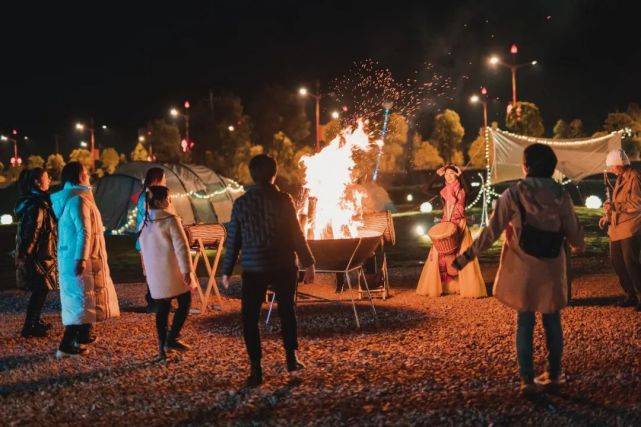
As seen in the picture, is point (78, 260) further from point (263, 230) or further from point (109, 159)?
point (109, 159)

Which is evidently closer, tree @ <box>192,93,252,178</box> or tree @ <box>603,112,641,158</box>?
tree @ <box>603,112,641,158</box>

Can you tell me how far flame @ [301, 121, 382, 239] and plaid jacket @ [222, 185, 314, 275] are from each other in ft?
13.9

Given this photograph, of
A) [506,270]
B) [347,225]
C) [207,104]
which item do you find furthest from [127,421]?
[207,104]

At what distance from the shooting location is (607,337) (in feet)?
22.5

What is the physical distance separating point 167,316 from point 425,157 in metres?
44.8

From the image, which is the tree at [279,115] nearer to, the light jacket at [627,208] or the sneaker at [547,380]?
the light jacket at [627,208]

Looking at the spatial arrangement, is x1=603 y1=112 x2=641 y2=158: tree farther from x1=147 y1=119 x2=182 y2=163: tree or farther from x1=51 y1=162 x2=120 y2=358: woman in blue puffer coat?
x1=51 y1=162 x2=120 y2=358: woman in blue puffer coat

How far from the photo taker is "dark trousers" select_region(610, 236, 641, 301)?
27.0 feet

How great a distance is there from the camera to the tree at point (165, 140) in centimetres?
5481

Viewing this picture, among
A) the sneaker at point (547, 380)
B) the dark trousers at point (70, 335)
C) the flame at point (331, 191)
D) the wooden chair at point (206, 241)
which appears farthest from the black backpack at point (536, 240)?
the flame at point (331, 191)

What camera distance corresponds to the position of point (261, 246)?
5.46 metres

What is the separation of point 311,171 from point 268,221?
459 cm

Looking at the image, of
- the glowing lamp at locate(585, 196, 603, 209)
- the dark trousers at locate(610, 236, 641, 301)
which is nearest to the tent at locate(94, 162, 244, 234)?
the glowing lamp at locate(585, 196, 603, 209)

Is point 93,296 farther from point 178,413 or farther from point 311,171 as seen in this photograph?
point 311,171
